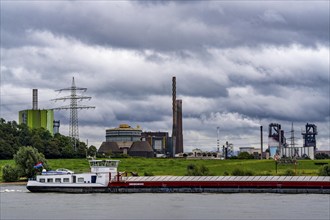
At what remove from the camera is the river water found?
3034 inches

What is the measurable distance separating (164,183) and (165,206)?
27.9 meters

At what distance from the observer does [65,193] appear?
117125 mm

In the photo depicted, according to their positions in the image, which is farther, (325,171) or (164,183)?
(325,171)

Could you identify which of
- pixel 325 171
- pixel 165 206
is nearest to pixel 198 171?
pixel 325 171

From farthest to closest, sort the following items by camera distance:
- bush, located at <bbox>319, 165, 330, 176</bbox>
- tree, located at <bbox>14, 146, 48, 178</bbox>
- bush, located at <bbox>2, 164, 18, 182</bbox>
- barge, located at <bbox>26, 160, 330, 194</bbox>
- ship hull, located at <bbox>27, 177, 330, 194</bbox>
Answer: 1. tree, located at <bbox>14, 146, 48, 178</bbox>
2. bush, located at <bbox>2, 164, 18, 182</bbox>
3. bush, located at <bbox>319, 165, 330, 176</bbox>
4. barge, located at <bbox>26, 160, 330, 194</bbox>
5. ship hull, located at <bbox>27, 177, 330, 194</bbox>

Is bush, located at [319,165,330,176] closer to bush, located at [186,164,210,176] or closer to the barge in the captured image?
the barge

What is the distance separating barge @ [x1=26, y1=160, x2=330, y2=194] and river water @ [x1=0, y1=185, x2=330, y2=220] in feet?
13.8

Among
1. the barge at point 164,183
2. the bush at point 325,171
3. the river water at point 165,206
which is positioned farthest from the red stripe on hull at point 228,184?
the bush at point 325,171

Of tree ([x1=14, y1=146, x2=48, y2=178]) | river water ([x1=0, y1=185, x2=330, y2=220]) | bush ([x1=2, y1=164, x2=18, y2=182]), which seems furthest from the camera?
tree ([x1=14, y1=146, x2=48, y2=178])

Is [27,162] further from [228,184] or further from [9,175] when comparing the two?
[228,184]

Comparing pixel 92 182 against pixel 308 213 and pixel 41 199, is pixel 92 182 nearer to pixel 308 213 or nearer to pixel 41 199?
pixel 41 199

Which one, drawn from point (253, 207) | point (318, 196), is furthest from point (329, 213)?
point (318, 196)

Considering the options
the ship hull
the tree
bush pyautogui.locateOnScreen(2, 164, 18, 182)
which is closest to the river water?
the ship hull

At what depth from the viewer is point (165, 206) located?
87250 millimetres
